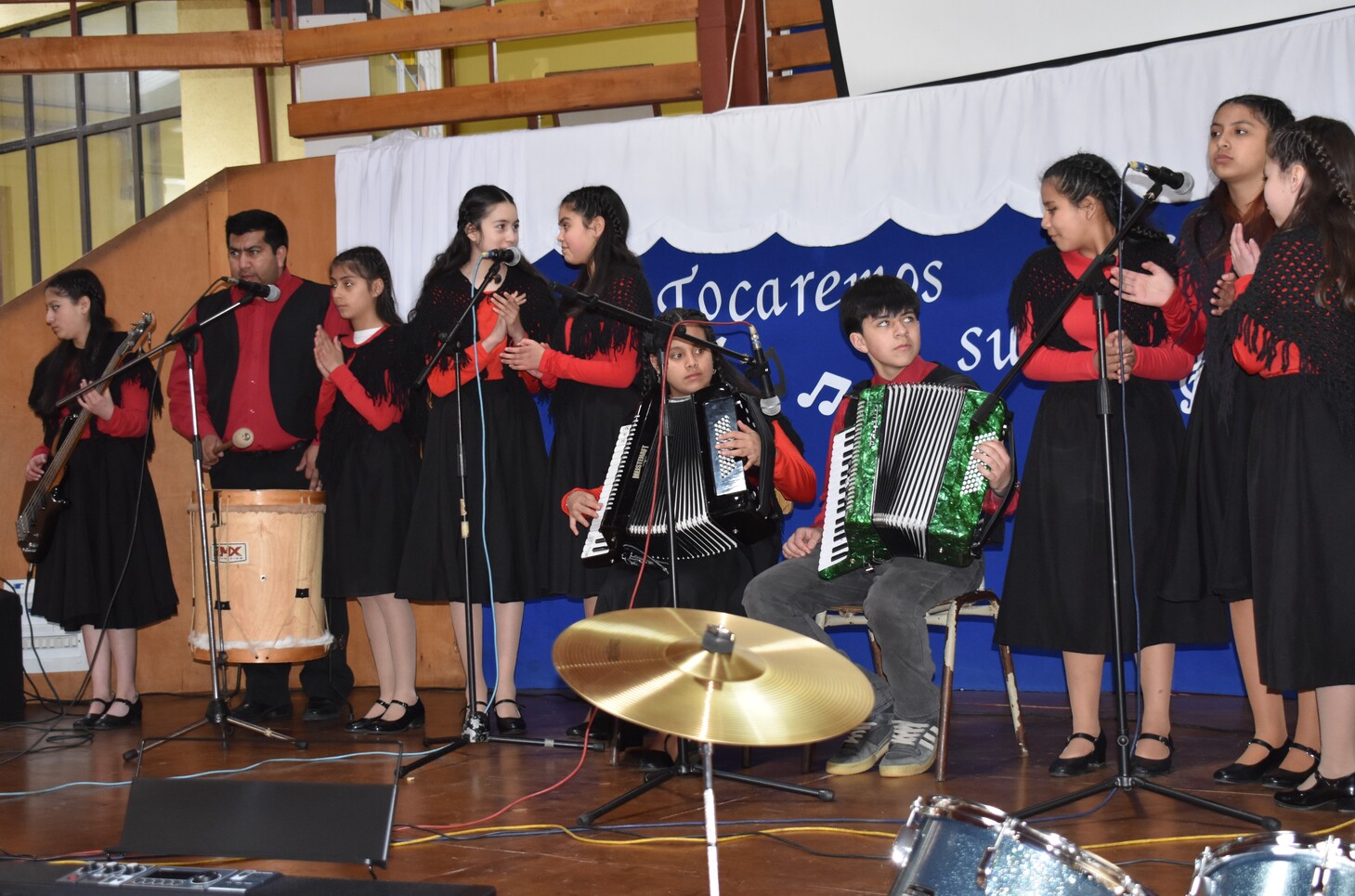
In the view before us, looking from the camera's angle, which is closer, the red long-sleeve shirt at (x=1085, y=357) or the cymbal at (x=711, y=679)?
the cymbal at (x=711, y=679)

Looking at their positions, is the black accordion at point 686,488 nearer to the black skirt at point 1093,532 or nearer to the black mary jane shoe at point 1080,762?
the black skirt at point 1093,532

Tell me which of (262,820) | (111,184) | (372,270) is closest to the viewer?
(262,820)

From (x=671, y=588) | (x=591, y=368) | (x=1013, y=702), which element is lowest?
(x=1013, y=702)

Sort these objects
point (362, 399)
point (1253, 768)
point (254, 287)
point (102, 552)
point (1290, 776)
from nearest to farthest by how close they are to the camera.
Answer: point (1290, 776) → point (1253, 768) → point (254, 287) → point (362, 399) → point (102, 552)

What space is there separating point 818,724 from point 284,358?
13.3 ft

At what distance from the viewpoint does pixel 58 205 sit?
39.5 ft

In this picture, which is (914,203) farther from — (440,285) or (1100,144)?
(440,285)

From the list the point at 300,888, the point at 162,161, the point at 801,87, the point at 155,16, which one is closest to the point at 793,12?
the point at 801,87

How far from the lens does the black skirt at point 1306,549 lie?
3.41 meters

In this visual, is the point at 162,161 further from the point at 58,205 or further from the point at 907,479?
the point at 907,479

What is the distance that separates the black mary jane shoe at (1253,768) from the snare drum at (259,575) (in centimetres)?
328

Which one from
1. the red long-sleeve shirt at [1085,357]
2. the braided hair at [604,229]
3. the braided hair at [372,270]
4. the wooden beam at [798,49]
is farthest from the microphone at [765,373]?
the wooden beam at [798,49]

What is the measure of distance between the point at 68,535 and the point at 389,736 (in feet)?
5.72

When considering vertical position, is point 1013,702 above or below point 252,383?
below
